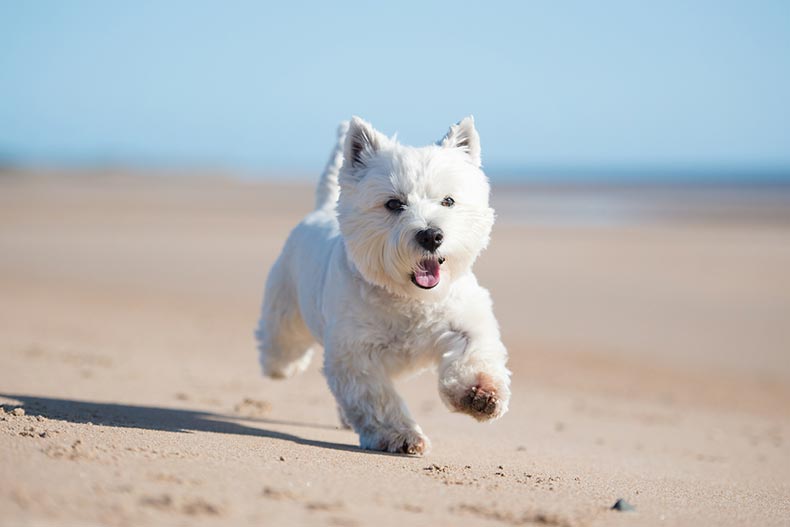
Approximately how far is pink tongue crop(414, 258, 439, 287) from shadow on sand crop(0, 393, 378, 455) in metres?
0.87

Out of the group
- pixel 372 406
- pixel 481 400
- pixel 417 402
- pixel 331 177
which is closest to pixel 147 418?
pixel 372 406

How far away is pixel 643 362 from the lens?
9.88 metres

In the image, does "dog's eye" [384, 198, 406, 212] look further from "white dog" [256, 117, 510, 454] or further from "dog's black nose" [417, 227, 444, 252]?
"dog's black nose" [417, 227, 444, 252]

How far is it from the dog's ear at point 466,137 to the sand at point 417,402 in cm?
161

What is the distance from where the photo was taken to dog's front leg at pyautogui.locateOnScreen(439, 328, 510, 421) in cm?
462

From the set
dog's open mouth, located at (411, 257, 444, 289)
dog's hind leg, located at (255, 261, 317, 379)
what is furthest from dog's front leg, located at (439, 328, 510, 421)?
dog's hind leg, located at (255, 261, 317, 379)

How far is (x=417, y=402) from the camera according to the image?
7.79m

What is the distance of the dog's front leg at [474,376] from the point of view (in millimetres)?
4625

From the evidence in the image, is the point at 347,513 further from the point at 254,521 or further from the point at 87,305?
the point at 87,305

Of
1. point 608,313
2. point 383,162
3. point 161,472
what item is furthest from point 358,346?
point 608,313

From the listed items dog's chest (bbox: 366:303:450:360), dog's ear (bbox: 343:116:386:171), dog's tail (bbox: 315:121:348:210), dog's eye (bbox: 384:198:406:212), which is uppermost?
dog's ear (bbox: 343:116:386:171)

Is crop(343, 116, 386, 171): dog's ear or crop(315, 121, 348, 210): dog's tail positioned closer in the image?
crop(343, 116, 386, 171): dog's ear

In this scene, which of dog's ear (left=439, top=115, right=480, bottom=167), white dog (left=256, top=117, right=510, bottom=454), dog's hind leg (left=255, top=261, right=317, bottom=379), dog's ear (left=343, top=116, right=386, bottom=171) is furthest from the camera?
dog's hind leg (left=255, top=261, right=317, bottom=379)

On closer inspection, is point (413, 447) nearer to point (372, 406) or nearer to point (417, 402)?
point (372, 406)
